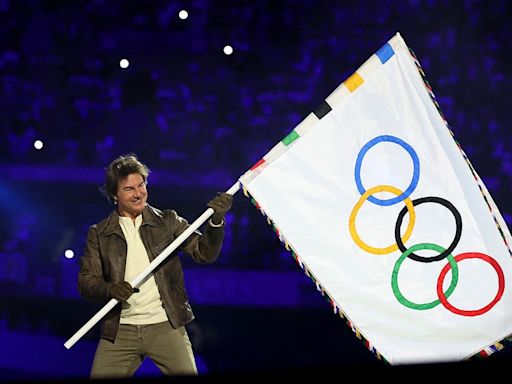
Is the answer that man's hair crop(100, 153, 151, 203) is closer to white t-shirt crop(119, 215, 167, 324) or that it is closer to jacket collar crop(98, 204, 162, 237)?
jacket collar crop(98, 204, 162, 237)

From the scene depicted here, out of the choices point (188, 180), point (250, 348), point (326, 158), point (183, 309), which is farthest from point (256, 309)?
point (326, 158)

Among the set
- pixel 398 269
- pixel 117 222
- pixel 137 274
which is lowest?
pixel 398 269

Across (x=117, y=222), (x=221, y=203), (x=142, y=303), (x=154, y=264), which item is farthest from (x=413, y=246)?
(x=117, y=222)

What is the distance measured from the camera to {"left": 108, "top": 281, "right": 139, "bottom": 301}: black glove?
3.32 metres

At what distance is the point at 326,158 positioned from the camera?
330 centimetres

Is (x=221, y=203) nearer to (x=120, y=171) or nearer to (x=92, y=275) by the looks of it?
(x=120, y=171)

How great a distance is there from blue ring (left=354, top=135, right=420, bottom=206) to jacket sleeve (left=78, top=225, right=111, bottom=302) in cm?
107

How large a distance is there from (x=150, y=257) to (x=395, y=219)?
101 centimetres

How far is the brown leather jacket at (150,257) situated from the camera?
3473 millimetres

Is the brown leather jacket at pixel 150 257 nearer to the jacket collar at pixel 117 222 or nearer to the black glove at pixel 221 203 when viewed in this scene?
the jacket collar at pixel 117 222

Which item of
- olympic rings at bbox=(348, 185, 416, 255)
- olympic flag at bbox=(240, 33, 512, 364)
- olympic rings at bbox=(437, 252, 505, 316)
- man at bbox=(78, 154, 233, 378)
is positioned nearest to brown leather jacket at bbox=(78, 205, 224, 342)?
man at bbox=(78, 154, 233, 378)

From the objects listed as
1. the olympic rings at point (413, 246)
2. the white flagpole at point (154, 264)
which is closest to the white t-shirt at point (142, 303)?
the white flagpole at point (154, 264)

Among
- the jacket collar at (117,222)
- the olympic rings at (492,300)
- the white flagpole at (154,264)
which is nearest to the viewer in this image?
the olympic rings at (492,300)

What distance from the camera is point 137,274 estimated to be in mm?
3508
